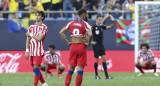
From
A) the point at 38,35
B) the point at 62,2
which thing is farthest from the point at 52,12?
the point at 38,35

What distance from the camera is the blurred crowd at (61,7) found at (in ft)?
68.4

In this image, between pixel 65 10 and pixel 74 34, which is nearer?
pixel 74 34

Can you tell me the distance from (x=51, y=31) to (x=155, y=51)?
5217mm

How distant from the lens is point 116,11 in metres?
21.5

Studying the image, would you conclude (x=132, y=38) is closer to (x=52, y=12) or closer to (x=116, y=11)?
(x=116, y=11)

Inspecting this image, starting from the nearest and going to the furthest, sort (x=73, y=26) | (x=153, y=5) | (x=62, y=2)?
(x=73, y=26) < (x=153, y=5) < (x=62, y=2)

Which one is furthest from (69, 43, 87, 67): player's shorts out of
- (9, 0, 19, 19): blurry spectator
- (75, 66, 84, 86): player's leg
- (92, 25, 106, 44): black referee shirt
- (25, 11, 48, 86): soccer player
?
(9, 0, 19, 19): blurry spectator

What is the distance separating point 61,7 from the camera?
21250 millimetres

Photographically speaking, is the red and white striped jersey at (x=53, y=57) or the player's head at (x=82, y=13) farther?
the red and white striped jersey at (x=53, y=57)

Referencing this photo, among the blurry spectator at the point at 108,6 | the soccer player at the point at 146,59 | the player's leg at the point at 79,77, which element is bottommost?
the soccer player at the point at 146,59

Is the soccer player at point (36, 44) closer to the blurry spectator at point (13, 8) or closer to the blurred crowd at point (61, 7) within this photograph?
the blurred crowd at point (61, 7)

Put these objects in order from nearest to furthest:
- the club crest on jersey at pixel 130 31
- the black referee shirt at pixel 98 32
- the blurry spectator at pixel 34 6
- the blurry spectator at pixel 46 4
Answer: the black referee shirt at pixel 98 32, the blurry spectator at pixel 34 6, the blurry spectator at pixel 46 4, the club crest on jersey at pixel 130 31

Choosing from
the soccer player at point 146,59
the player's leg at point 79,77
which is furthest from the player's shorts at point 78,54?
the soccer player at point 146,59

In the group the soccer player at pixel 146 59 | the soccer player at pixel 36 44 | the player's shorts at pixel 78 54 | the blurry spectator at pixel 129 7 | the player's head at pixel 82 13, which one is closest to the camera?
the player's shorts at pixel 78 54
